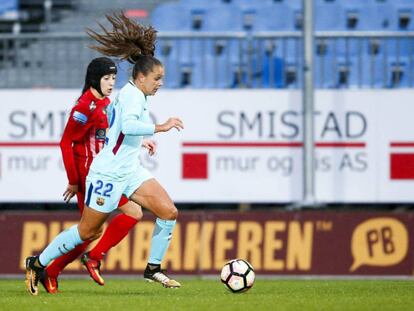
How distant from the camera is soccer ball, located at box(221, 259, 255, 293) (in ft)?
31.5

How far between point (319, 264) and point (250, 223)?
0.95 meters

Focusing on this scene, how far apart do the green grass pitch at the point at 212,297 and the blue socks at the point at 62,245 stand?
32cm

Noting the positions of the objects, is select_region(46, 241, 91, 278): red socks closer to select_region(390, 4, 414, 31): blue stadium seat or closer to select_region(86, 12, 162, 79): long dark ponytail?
select_region(86, 12, 162, 79): long dark ponytail

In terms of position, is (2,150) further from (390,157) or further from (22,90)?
(390,157)

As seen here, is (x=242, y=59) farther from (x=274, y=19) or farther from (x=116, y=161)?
(x=116, y=161)

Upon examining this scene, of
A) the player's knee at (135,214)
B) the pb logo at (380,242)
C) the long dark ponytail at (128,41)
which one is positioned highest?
the long dark ponytail at (128,41)

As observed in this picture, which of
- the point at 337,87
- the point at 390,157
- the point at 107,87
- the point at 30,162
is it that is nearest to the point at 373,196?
the point at 390,157

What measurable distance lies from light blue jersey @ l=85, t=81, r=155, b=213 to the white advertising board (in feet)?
16.9

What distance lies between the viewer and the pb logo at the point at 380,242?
13906mm

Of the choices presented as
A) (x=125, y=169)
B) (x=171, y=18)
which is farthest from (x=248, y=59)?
(x=125, y=169)

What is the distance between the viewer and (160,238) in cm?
962

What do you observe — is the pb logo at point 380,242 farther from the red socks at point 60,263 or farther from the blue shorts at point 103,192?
the blue shorts at point 103,192

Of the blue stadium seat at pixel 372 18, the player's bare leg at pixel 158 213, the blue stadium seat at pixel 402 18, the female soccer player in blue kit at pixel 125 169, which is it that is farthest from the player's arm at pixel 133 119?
the blue stadium seat at pixel 402 18

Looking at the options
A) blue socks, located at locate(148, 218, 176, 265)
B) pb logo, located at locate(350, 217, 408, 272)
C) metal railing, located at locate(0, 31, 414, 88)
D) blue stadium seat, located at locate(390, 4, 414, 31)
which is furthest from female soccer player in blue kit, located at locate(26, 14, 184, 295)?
blue stadium seat, located at locate(390, 4, 414, 31)
